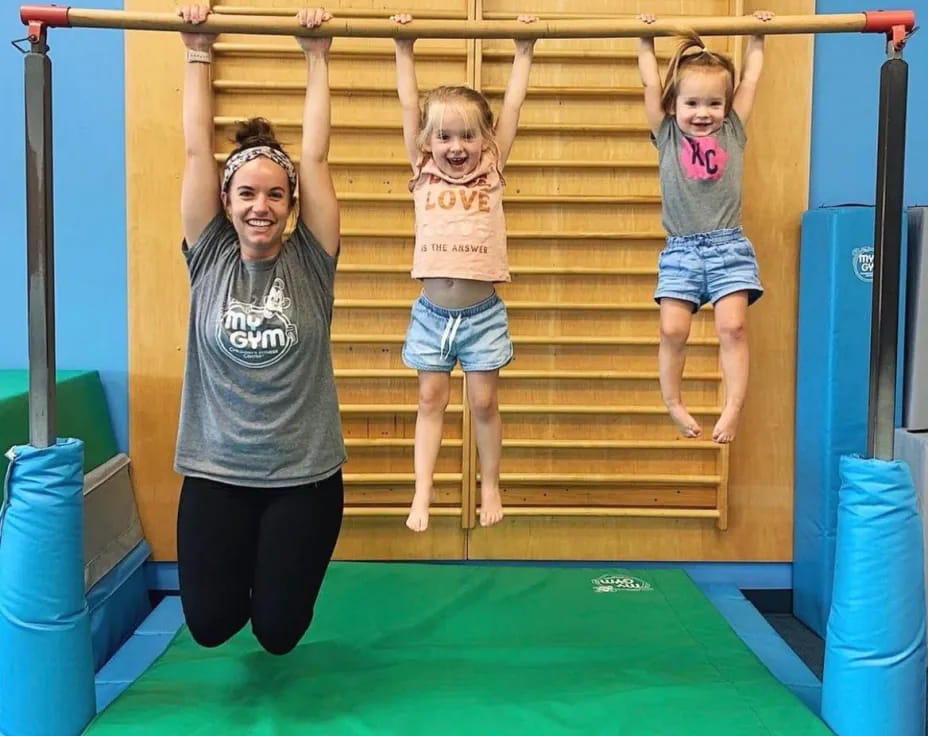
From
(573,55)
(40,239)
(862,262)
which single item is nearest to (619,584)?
(862,262)

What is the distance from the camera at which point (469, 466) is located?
12.1ft

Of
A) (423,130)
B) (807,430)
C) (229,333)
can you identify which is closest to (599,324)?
(807,430)

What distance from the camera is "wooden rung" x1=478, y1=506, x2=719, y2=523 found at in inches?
147

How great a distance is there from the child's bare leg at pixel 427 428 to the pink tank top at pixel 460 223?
1.07 ft

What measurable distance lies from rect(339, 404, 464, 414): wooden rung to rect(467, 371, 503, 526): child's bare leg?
0.87 metres

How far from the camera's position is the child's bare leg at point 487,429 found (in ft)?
8.93

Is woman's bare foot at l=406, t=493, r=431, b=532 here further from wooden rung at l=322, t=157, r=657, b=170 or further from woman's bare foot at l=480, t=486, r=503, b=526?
wooden rung at l=322, t=157, r=657, b=170

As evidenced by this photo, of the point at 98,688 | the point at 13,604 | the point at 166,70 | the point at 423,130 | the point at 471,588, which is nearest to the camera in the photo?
the point at 13,604

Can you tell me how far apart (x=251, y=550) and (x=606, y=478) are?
162cm

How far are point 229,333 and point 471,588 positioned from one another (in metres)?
1.52

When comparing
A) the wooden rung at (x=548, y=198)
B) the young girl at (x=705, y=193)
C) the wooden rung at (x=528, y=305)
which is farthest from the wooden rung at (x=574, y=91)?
the young girl at (x=705, y=193)

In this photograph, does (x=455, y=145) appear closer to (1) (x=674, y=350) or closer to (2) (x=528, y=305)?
(1) (x=674, y=350)

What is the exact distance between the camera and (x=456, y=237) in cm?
259

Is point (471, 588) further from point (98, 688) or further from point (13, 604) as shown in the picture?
point (13, 604)
